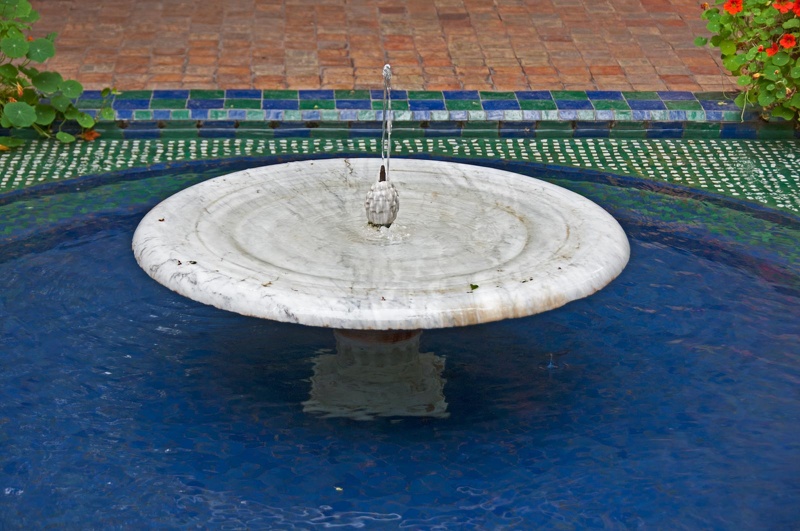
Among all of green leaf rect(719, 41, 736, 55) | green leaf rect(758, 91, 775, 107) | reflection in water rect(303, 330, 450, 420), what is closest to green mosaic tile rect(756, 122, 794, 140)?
green leaf rect(758, 91, 775, 107)

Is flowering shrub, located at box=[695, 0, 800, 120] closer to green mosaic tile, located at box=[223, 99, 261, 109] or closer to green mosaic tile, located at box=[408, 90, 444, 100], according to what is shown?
green mosaic tile, located at box=[408, 90, 444, 100]

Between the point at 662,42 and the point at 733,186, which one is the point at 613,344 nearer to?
the point at 733,186

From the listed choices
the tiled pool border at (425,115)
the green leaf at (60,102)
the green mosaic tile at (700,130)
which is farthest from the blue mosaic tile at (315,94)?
the green mosaic tile at (700,130)

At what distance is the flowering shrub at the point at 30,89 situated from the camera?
617cm

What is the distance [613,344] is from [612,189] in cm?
164

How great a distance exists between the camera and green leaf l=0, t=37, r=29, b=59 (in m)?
6.07

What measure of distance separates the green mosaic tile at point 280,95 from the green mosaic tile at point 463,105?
91 cm

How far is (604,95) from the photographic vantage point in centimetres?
703

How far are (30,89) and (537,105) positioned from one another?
2884mm

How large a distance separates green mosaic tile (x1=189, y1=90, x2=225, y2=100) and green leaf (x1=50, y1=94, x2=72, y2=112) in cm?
72

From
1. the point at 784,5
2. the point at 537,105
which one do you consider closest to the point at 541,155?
the point at 537,105

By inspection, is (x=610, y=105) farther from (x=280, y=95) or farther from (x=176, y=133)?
(x=176, y=133)

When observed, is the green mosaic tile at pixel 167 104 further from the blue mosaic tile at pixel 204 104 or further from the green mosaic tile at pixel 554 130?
the green mosaic tile at pixel 554 130

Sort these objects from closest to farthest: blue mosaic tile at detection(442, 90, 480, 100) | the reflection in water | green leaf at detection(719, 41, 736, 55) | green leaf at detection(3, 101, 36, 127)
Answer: the reflection in water → green leaf at detection(3, 101, 36, 127) → green leaf at detection(719, 41, 736, 55) → blue mosaic tile at detection(442, 90, 480, 100)
